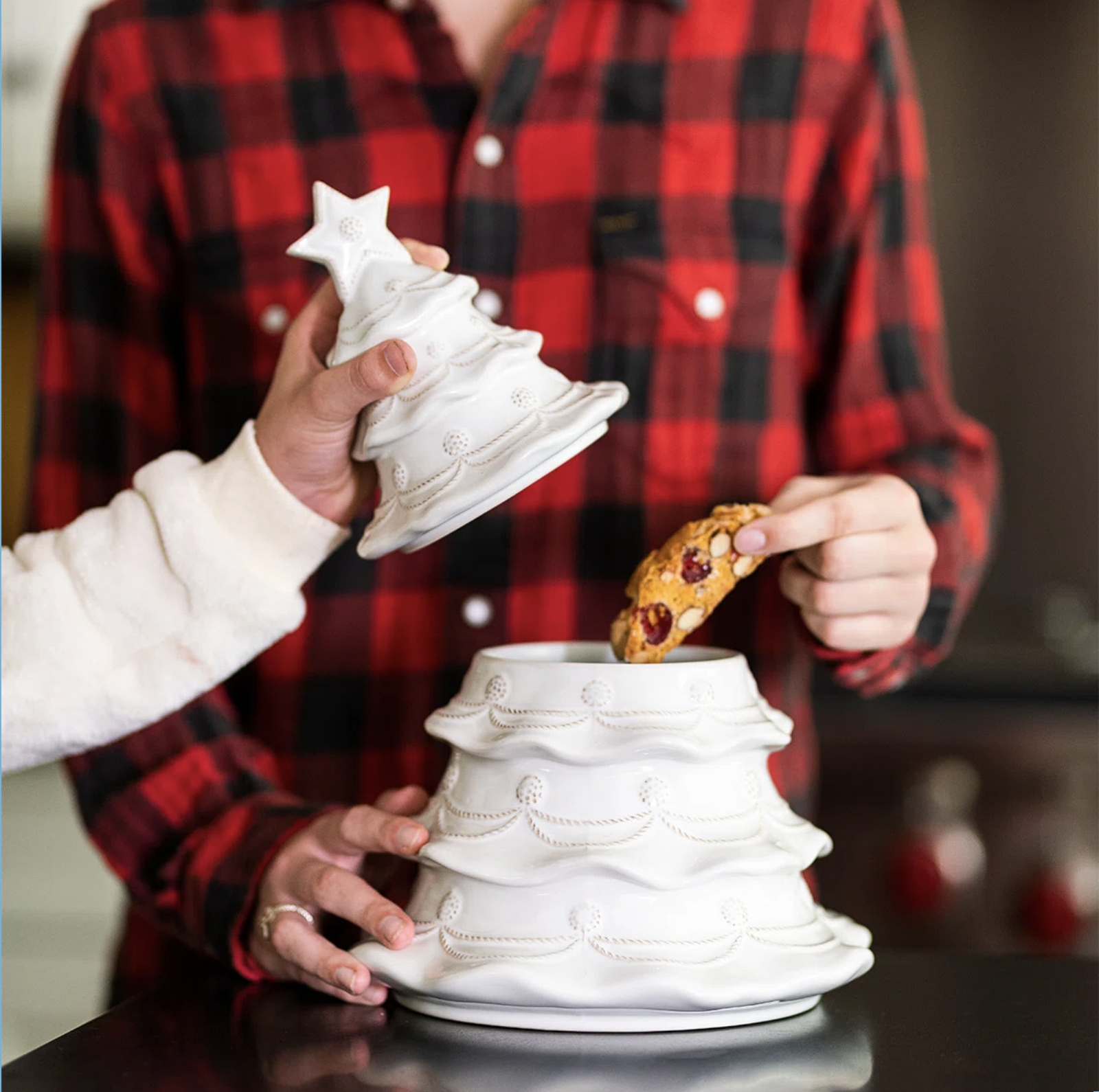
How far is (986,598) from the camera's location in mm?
2037

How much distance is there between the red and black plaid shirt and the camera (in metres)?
1.02

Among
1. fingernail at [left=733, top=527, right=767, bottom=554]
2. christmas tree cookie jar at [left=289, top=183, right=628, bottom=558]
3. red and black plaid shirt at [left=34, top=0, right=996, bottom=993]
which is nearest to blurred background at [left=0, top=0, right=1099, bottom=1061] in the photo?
red and black plaid shirt at [left=34, top=0, right=996, bottom=993]

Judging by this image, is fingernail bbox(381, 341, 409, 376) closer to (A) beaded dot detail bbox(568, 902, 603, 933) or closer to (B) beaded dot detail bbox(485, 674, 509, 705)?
(B) beaded dot detail bbox(485, 674, 509, 705)

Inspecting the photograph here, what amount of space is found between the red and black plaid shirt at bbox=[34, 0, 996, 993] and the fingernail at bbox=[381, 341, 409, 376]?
373 mm

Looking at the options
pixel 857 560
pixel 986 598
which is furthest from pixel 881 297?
pixel 986 598

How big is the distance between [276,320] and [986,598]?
4.28ft

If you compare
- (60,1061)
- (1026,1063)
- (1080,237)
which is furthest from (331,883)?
(1080,237)

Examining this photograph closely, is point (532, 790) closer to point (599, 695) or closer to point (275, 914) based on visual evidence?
point (599, 695)

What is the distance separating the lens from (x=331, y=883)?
71 centimetres

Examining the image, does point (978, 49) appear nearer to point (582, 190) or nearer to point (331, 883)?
point (582, 190)

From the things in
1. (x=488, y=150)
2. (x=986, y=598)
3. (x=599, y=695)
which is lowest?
(x=986, y=598)

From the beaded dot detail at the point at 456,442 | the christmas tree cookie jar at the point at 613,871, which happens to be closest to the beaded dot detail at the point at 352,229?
the beaded dot detail at the point at 456,442

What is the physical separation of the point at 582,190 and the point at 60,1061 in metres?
0.68

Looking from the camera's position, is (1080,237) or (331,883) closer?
(331,883)
